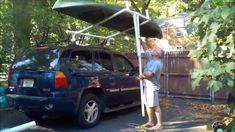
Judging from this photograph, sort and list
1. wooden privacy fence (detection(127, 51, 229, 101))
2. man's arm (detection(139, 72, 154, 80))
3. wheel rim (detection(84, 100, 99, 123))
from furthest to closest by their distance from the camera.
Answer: wooden privacy fence (detection(127, 51, 229, 101))
wheel rim (detection(84, 100, 99, 123))
man's arm (detection(139, 72, 154, 80))

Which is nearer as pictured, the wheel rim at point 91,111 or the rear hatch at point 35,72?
the rear hatch at point 35,72

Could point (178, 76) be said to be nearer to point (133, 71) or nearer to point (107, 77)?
point (133, 71)

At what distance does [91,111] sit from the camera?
28.6 ft

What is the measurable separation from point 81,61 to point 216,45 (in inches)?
155

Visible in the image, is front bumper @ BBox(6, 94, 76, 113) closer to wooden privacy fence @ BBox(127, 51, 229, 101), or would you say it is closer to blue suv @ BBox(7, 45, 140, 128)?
blue suv @ BBox(7, 45, 140, 128)

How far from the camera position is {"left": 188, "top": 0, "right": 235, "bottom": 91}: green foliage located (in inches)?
203

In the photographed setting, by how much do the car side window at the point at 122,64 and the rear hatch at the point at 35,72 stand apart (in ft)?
6.87

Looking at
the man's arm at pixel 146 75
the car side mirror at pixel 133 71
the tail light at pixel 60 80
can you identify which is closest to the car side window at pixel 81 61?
the tail light at pixel 60 80

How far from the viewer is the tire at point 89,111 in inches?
332

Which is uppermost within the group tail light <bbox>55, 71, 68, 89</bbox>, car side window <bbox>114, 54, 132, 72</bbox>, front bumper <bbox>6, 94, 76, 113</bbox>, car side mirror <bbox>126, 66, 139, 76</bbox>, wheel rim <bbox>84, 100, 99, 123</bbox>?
car side window <bbox>114, 54, 132, 72</bbox>

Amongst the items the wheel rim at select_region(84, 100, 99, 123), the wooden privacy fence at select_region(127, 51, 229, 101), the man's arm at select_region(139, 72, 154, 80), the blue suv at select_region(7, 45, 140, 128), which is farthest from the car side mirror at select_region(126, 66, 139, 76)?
the wooden privacy fence at select_region(127, 51, 229, 101)

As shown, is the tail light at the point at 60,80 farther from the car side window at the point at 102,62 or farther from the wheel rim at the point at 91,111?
the car side window at the point at 102,62

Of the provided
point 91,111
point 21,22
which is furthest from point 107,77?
point 21,22

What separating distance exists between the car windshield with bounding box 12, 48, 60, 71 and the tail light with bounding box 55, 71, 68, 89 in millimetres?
231
